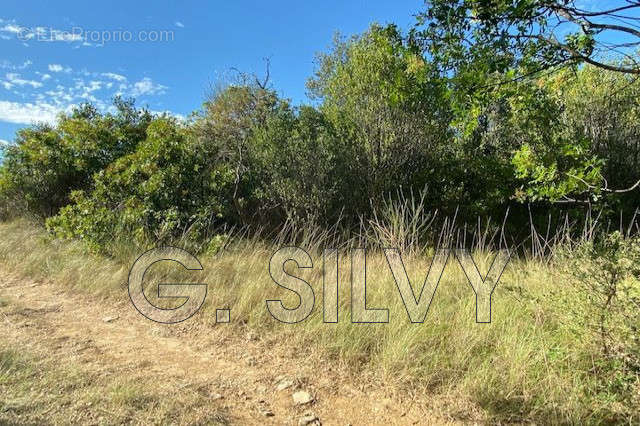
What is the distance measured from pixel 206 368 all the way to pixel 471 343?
2.20 meters

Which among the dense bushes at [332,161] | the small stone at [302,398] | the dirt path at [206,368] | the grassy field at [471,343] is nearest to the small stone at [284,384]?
the dirt path at [206,368]

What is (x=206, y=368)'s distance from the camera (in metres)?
3.35

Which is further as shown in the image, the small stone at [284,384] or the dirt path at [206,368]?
the small stone at [284,384]

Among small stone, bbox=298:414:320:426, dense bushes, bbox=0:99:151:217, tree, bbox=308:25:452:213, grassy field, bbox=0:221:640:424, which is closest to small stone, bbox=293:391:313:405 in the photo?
small stone, bbox=298:414:320:426

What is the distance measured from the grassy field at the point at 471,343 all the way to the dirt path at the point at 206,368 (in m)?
0.15

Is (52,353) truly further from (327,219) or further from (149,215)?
(327,219)

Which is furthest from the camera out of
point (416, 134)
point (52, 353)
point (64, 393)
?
point (416, 134)

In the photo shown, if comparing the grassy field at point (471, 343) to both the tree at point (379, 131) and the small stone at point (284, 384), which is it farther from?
the tree at point (379, 131)

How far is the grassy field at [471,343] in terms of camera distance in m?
2.66

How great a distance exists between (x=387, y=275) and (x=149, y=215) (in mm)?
4220

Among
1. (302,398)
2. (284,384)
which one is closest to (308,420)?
(302,398)

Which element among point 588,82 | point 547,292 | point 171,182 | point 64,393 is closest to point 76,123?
point 171,182

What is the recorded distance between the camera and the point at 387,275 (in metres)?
4.67

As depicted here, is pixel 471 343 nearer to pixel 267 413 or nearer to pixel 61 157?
pixel 267 413
